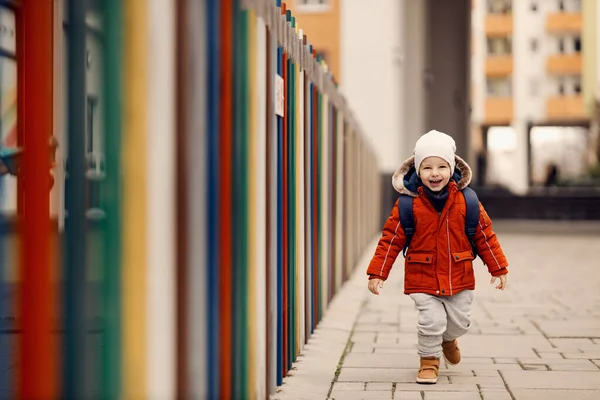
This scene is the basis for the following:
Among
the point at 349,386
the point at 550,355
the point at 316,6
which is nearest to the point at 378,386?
the point at 349,386

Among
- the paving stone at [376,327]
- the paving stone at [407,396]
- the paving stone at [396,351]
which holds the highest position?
the paving stone at [376,327]

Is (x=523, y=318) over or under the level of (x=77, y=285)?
under

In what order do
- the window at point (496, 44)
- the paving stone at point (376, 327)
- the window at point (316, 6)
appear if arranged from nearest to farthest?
1. the paving stone at point (376, 327)
2. the window at point (316, 6)
3. the window at point (496, 44)

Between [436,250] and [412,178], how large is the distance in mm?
353

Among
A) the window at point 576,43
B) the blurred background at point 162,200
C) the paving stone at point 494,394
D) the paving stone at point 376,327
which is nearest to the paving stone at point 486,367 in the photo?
the paving stone at point 494,394

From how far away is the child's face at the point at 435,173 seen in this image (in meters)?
4.79

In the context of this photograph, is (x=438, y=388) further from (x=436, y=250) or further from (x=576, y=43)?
(x=576, y=43)

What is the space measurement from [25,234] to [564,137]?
51.3 meters

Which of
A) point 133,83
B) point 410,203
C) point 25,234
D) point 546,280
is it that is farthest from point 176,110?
point 546,280

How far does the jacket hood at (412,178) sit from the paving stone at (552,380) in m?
0.92

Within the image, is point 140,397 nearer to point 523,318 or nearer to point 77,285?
point 77,285

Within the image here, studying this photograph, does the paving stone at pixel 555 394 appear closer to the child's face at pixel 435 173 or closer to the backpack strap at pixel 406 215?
the backpack strap at pixel 406 215

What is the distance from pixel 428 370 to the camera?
189 inches

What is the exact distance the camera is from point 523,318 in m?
7.15
